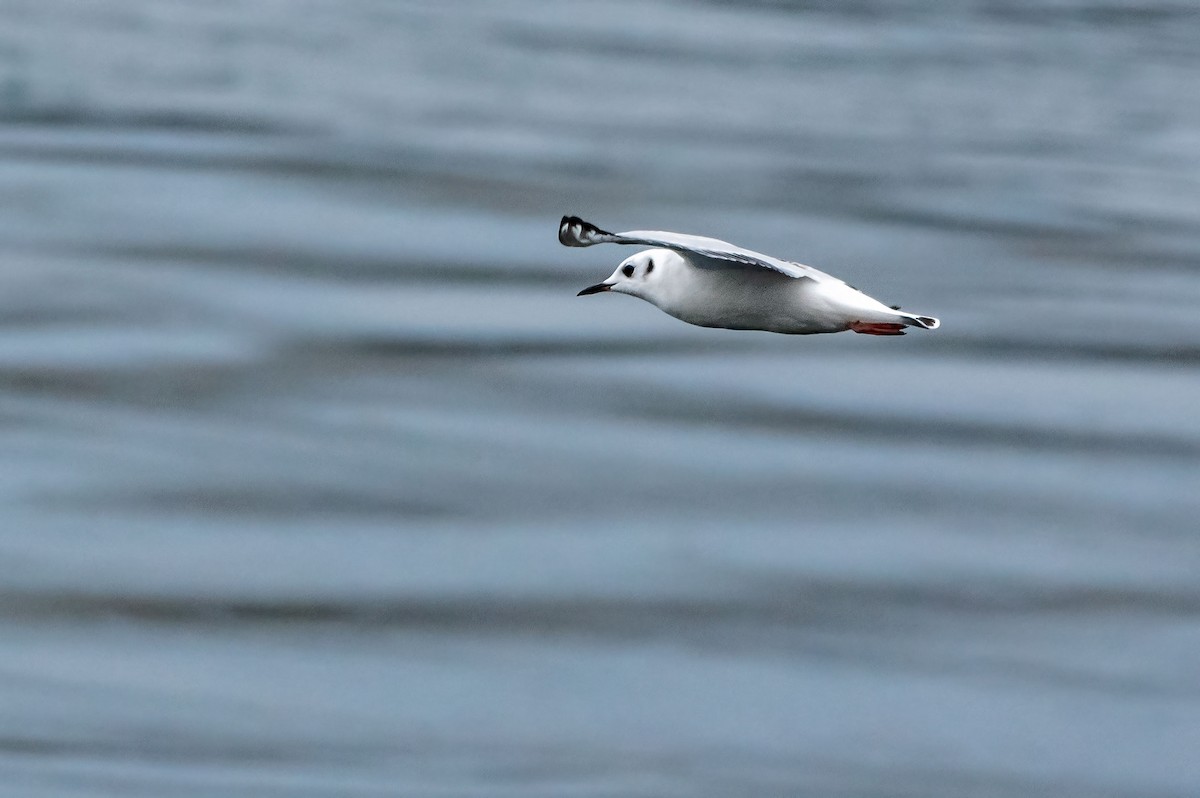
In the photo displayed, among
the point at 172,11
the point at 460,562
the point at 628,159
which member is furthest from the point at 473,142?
the point at 460,562

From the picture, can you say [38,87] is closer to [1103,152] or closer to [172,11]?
[172,11]

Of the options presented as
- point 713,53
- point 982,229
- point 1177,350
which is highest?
point 713,53

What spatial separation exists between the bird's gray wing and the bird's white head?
14 cm

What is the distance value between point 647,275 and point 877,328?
0.57 metres

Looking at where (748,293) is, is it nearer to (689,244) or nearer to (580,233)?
(689,244)

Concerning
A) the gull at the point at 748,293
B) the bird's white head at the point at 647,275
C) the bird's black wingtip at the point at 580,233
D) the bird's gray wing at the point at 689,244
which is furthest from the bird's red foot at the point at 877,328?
the bird's black wingtip at the point at 580,233

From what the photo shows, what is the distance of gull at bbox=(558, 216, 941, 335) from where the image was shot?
470cm

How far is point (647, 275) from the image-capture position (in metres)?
5.20

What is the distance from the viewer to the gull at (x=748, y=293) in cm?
470

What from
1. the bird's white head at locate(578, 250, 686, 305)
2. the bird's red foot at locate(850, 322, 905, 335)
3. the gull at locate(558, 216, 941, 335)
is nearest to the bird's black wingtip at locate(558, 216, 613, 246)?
the gull at locate(558, 216, 941, 335)

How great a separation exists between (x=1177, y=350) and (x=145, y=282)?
7635mm

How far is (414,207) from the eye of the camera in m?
18.7

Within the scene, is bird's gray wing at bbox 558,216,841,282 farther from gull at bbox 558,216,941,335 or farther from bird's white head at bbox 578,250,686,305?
bird's white head at bbox 578,250,686,305

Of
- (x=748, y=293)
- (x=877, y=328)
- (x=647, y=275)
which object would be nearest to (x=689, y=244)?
(x=748, y=293)
